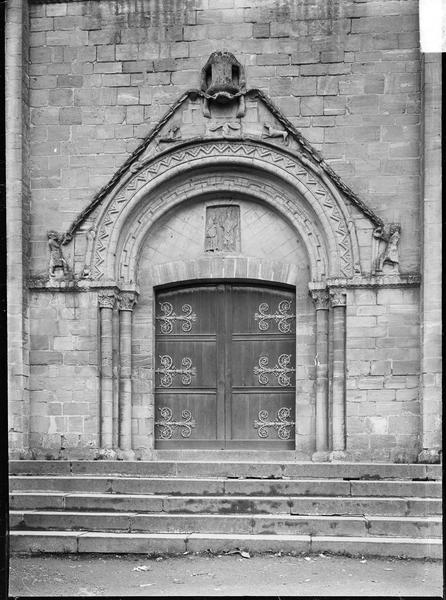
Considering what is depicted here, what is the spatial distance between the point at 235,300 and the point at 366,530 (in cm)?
462

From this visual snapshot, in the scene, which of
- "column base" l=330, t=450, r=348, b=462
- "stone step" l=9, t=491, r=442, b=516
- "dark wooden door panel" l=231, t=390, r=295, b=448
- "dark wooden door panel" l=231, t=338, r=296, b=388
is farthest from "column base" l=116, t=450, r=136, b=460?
"column base" l=330, t=450, r=348, b=462

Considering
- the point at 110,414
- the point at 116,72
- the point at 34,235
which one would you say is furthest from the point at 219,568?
the point at 116,72

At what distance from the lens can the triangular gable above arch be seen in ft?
40.8

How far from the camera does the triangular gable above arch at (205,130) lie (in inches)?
489

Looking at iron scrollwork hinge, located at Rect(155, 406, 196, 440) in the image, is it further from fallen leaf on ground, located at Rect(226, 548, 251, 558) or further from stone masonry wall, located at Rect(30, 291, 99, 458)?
fallen leaf on ground, located at Rect(226, 548, 251, 558)

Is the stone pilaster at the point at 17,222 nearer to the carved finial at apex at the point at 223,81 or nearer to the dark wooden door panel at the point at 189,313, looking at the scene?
the dark wooden door panel at the point at 189,313

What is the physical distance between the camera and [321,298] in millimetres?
12406

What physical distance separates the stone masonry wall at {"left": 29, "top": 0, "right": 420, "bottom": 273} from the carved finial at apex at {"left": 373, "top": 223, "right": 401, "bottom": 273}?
0.45 feet

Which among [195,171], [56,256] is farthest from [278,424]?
[56,256]

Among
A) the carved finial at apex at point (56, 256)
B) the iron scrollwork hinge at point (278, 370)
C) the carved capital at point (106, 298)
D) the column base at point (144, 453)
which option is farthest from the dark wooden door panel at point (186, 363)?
the carved finial at apex at point (56, 256)

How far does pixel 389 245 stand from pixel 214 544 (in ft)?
16.6

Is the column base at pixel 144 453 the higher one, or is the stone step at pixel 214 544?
the column base at pixel 144 453

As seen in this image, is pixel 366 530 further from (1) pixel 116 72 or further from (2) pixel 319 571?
(1) pixel 116 72

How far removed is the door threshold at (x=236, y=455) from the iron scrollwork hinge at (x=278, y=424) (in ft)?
1.10
